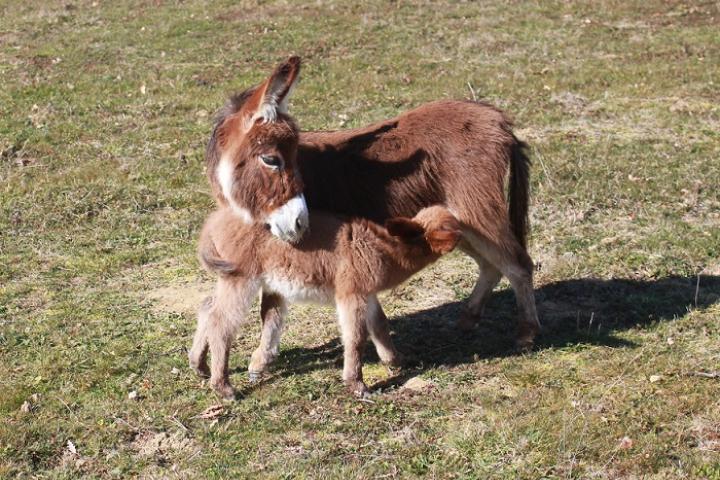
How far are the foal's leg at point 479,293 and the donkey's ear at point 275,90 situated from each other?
6.20 ft

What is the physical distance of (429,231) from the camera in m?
5.77

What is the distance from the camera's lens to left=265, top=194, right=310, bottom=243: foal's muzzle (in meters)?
5.47

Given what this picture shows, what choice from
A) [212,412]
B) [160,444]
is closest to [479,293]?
[212,412]

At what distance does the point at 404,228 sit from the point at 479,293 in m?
1.31

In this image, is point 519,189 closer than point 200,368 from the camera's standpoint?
No

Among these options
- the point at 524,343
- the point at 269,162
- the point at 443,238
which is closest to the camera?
the point at 269,162

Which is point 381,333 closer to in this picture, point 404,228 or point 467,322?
point 404,228

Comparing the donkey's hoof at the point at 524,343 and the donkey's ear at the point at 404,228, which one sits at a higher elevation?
the donkey's ear at the point at 404,228

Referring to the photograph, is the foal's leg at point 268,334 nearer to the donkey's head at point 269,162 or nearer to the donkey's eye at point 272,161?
the donkey's head at point 269,162

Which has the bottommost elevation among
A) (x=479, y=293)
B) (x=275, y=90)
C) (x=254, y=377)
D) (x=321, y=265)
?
(x=254, y=377)

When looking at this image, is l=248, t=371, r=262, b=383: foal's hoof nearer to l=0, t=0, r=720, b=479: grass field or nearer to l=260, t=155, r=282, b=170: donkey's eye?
l=0, t=0, r=720, b=479: grass field

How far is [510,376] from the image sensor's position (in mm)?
5961

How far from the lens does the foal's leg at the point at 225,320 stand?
225 inches

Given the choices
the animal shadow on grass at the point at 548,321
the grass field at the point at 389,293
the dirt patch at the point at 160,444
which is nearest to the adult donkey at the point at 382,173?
the animal shadow on grass at the point at 548,321
